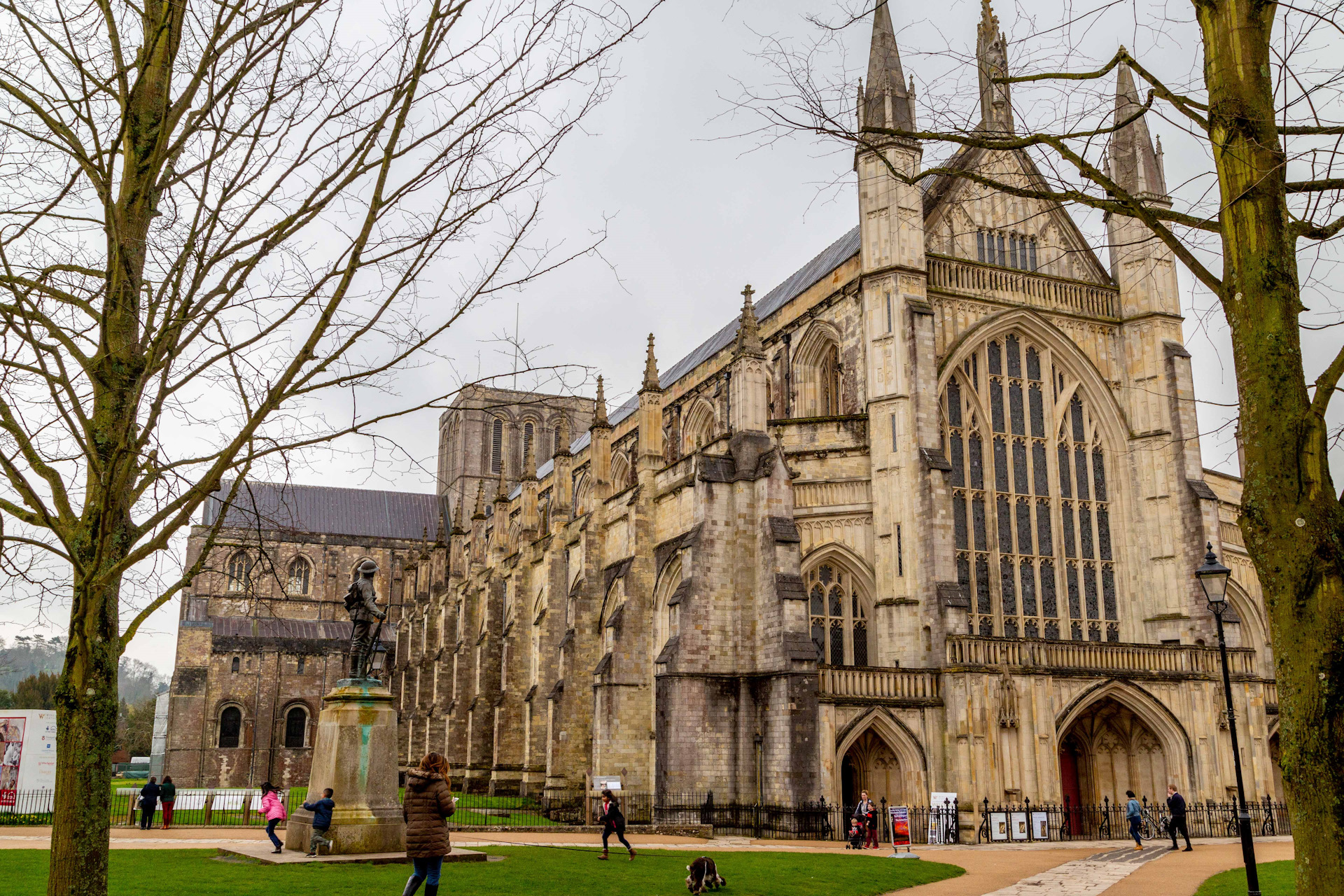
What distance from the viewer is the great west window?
28.8 meters

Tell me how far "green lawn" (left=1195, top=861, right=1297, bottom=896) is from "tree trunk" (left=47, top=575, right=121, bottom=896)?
12.8m

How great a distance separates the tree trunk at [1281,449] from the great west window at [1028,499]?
2164 centimetres

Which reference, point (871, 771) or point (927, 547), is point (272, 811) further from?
point (927, 547)

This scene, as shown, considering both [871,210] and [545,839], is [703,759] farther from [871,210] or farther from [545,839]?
[871,210]

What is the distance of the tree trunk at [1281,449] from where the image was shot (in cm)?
615

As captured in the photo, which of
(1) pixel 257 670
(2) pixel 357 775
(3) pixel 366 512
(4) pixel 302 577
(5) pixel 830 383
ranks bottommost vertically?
(2) pixel 357 775

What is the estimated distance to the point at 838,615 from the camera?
2777 centimetres

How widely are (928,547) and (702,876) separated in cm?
1464

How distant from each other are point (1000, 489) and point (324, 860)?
2097cm

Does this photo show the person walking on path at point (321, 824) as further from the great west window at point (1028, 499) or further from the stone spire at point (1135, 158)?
the stone spire at point (1135, 158)

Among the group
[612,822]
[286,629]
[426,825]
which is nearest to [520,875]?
[612,822]

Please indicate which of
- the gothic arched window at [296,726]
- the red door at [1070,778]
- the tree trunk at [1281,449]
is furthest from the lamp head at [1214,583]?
the gothic arched window at [296,726]

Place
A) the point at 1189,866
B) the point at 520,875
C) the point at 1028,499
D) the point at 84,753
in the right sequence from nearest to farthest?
the point at 84,753 < the point at 520,875 < the point at 1189,866 < the point at 1028,499

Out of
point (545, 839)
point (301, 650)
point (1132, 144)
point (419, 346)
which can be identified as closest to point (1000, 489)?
point (1132, 144)
